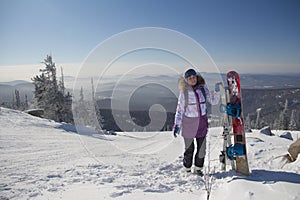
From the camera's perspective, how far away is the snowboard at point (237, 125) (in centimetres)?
386

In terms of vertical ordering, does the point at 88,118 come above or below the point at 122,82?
below

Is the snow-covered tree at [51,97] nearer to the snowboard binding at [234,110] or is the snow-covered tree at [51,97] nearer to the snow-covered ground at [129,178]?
the snow-covered ground at [129,178]

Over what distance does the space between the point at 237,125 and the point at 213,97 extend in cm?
81

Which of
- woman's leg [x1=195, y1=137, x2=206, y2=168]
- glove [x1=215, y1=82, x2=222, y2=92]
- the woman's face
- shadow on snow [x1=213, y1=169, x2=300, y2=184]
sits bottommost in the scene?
shadow on snow [x1=213, y1=169, x2=300, y2=184]

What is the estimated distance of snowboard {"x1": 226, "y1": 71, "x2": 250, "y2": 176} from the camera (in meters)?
3.86

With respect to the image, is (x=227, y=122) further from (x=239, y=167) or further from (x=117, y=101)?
(x=117, y=101)

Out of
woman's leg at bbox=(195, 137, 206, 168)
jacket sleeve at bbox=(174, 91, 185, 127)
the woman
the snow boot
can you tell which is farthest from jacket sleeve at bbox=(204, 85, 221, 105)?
the snow boot

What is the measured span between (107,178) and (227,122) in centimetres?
284

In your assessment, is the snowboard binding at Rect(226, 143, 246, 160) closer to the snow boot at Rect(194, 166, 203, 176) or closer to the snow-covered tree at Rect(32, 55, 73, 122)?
the snow boot at Rect(194, 166, 203, 176)

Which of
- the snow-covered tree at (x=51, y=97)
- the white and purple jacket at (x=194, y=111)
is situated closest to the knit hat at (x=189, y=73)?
the white and purple jacket at (x=194, y=111)

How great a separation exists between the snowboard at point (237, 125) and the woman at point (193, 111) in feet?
1.27

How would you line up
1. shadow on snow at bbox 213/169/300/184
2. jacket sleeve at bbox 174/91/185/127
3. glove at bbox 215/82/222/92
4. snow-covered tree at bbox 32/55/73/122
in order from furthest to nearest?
snow-covered tree at bbox 32/55/73/122, jacket sleeve at bbox 174/91/185/127, glove at bbox 215/82/222/92, shadow on snow at bbox 213/169/300/184

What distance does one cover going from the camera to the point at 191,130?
14.4 ft

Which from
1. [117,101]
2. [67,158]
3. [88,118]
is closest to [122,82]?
[117,101]
